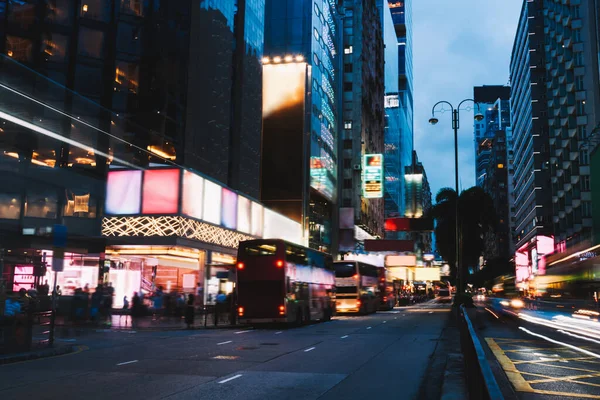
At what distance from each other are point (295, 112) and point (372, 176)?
882 inches

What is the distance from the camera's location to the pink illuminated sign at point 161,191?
35.8 m

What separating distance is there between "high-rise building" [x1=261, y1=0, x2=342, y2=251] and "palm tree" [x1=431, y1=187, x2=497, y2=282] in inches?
935

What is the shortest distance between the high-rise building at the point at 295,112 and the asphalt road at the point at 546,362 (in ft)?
128

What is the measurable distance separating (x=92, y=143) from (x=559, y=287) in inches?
1445

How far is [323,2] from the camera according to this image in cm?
7075

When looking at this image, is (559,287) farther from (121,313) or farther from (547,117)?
(547,117)

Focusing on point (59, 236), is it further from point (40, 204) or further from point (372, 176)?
point (372, 176)

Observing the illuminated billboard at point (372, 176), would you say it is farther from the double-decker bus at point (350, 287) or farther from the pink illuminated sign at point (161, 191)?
the pink illuminated sign at point (161, 191)

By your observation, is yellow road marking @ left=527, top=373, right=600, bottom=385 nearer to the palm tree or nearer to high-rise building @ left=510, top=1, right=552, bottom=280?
the palm tree

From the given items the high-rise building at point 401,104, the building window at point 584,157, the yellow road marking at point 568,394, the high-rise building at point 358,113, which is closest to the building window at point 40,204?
the yellow road marking at point 568,394

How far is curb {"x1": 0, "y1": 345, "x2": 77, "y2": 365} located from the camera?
14.4 metres

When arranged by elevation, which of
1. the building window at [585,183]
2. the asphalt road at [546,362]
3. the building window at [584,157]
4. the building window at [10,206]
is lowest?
the asphalt road at [546,362]

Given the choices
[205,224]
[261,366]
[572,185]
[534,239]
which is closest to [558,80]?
[572,185]

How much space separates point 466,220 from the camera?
8488cm
